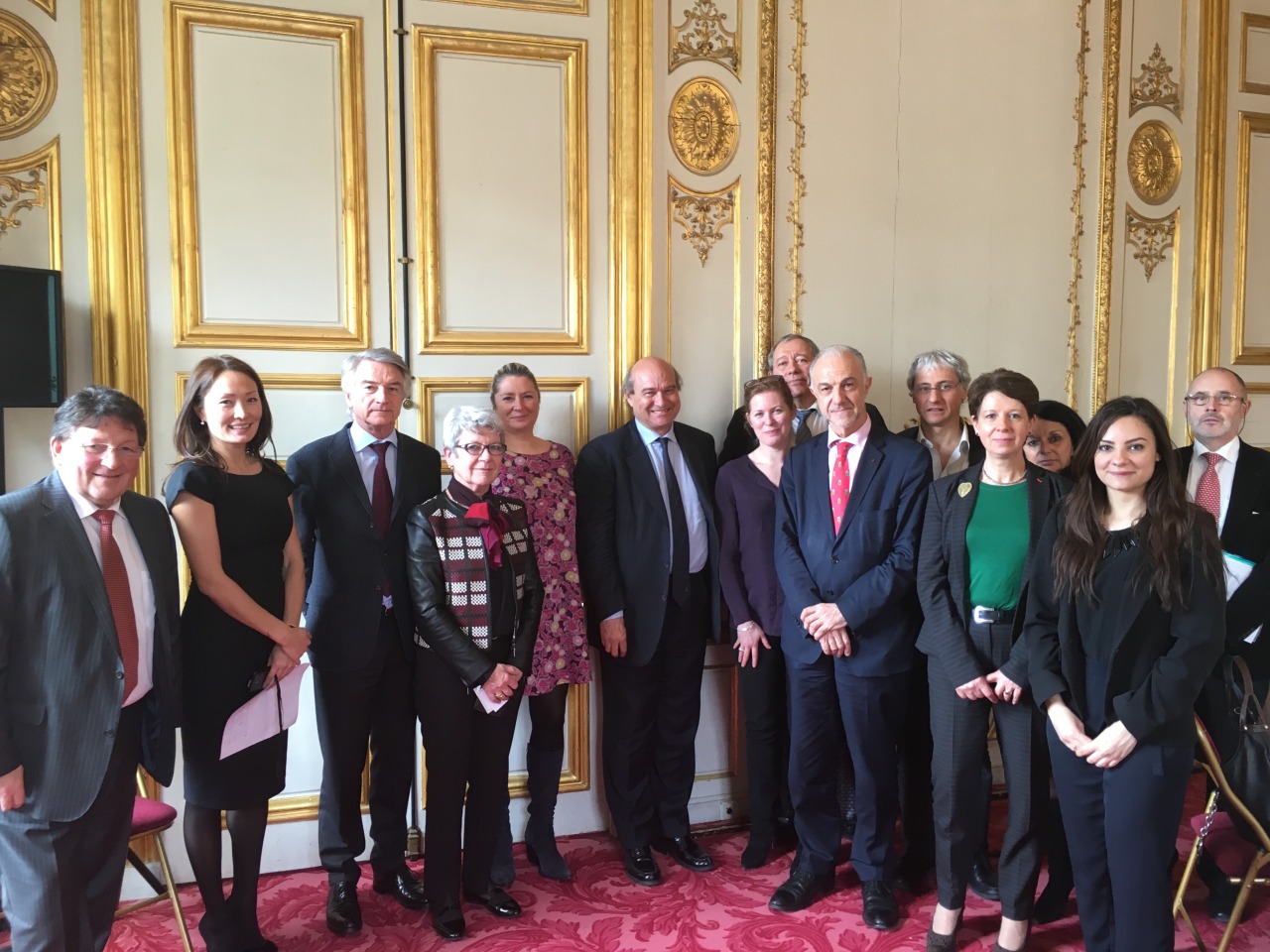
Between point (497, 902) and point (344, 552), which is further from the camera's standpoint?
point (497, 902)

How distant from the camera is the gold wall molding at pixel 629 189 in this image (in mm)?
3477

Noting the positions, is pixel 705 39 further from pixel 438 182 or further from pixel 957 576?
pixel 957 576

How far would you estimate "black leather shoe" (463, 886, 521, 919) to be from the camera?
2.94m

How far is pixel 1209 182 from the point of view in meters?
4.30

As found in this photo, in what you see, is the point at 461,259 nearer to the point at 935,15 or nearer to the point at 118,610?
the point at 118,610

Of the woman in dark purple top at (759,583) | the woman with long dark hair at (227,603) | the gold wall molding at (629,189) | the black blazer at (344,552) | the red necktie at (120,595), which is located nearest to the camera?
the red necktie at (120,595)

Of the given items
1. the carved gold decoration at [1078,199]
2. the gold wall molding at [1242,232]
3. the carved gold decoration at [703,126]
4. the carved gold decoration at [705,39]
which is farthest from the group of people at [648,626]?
the gold wall molding at [1242,232]

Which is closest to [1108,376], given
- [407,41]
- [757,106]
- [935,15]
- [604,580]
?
[935,15]

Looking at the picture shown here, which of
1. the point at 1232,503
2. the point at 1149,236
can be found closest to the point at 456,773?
the point at 1232,503

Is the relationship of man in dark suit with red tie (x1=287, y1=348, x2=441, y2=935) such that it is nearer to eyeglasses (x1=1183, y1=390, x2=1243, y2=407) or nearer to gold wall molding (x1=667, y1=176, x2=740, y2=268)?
gold wall molding (x1=667, y1=176, x2=740, y2=268)

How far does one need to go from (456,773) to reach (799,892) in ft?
3.94

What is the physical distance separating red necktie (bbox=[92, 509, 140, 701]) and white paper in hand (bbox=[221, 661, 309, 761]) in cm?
35

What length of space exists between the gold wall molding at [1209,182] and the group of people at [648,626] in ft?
4.88

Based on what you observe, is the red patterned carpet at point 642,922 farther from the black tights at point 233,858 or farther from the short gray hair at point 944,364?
the short gray hair at point 944,364
